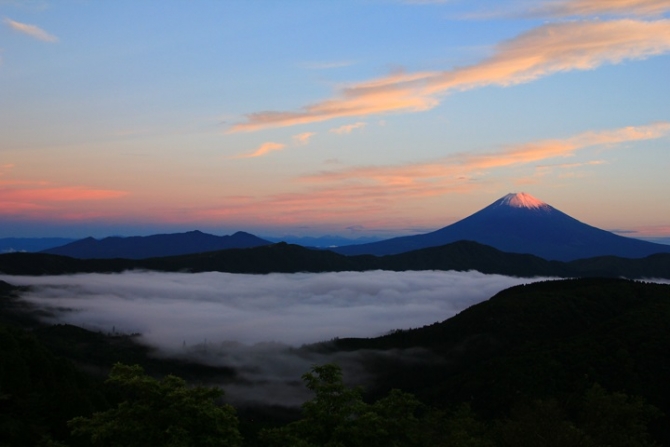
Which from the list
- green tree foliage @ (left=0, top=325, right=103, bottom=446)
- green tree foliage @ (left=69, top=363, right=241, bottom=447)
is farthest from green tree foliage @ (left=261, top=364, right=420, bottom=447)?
green tree foliage @ (left=0, top=325, right=103, bottom=446)

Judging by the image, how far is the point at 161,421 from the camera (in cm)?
3603

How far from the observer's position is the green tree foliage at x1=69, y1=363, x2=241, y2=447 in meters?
34.8

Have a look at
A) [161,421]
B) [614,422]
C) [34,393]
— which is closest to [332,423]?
[161,421]

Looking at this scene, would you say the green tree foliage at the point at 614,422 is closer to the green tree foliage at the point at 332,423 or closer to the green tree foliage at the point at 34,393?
the green tree foliage at the point at 332,423

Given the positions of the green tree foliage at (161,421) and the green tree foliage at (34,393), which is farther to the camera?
the green tree foliage at (34,393)

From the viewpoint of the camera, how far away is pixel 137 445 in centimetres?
3444

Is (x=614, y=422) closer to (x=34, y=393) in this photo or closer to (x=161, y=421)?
(x=161, y=421)

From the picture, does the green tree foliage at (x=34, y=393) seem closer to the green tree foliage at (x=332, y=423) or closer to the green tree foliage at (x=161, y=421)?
the green tree foliage at (x=161, y=421)

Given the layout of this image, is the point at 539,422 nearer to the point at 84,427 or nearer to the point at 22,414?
the point at 84,427

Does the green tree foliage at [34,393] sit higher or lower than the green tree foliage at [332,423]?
lower

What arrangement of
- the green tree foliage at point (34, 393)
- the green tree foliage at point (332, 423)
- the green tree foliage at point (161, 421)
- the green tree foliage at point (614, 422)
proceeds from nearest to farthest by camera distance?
the green tree foliage at point (161, 421) → the green tree foliage at point (332, 423) → the green tree foliage at point (34, 393) → the green tree foliage at point (614, 422)

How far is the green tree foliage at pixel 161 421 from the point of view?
114 ft

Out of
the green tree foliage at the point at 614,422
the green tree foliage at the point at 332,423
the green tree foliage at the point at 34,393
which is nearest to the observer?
the green tree foliage at the point at 332,423

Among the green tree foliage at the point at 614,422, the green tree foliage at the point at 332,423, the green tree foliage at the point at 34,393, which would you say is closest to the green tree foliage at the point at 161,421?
the green tree foliage at the point at 332,423
